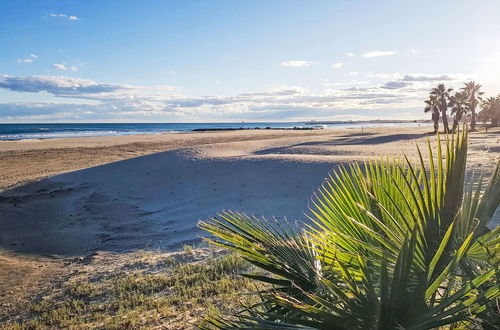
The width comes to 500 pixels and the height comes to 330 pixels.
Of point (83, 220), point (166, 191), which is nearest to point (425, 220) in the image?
point (83, 220)

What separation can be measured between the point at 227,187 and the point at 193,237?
401cm

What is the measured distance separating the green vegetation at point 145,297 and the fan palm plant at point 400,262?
8.07 feet

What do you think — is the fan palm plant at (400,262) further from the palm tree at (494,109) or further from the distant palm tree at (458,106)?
the palm tree at (494,109)

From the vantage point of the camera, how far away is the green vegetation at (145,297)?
495 centimetres

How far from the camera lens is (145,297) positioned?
561 cm

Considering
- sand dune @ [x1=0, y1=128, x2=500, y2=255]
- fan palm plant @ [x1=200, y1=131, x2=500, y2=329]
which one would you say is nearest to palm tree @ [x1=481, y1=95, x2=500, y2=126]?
sand dune @ [x1=0, y1=128, x2=500, y2=255]

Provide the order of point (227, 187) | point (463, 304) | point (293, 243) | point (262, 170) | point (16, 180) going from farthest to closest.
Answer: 1. point (16, 180)
2. point (262, 170)
3. point (227, 187)
4. point (293, 243)
5. point (463, 304)

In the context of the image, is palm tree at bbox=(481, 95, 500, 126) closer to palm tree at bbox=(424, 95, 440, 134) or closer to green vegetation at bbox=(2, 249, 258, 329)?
palm tree at bbox=(424, 95, 440, 134)

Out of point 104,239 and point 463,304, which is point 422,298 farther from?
point 104,239

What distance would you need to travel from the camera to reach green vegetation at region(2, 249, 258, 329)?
A: 495cm

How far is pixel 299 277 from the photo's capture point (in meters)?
2.17

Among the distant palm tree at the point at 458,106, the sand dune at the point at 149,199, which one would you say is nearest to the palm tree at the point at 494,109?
the distant palm tree at the point at 458,106

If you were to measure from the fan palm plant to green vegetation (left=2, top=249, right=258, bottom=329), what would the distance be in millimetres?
2458

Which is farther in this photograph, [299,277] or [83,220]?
[83,220]
